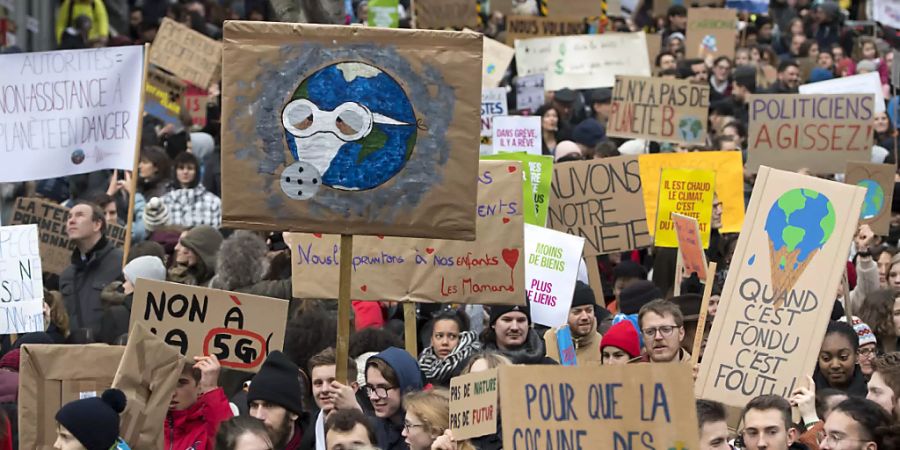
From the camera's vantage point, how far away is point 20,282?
1033cm

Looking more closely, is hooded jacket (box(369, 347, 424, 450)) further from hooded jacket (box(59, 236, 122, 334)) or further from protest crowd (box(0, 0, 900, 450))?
hooded jacket (box(59, 236, 122, 334))

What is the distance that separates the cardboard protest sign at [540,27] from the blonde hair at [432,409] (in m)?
14.1

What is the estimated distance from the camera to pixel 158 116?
Result: 1700 cm

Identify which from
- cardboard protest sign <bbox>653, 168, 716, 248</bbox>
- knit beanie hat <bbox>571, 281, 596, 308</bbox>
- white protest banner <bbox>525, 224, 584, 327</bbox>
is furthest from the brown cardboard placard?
knit beanie hat <bbox>571, 281, 596, 308</bbox>

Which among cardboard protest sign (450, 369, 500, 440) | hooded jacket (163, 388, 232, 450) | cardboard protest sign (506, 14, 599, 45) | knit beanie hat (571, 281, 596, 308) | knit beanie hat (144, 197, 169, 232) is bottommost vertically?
cardboard protest sign (506, 14, 599, 45)

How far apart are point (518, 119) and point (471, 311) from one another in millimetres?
4039

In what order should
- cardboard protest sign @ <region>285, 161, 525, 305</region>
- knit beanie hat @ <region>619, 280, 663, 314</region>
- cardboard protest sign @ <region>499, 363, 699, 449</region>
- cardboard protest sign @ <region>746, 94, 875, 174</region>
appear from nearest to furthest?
cardboard protest sign @ <region>499, 363, 699, 449</region> → cardboard protest sign @ <region>285, 161, 525, 305</region> → knit beanie hat @ <region>619, 280, 663, 314</region> → cardboard protest sign @ <region>746, 94, 875, 174</region>

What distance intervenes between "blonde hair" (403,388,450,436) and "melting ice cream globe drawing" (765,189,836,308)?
1773 millimetres

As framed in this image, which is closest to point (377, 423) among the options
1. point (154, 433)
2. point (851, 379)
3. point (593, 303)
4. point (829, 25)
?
point (154, 433)

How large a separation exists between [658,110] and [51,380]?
8163 millimetres

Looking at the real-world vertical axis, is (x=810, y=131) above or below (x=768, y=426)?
A: below

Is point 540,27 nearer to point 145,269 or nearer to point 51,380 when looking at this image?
point 145,269

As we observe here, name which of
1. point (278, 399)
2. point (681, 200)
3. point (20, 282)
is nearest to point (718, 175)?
point (681, 200)

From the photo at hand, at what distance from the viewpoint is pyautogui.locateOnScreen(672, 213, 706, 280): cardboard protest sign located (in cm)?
1044
